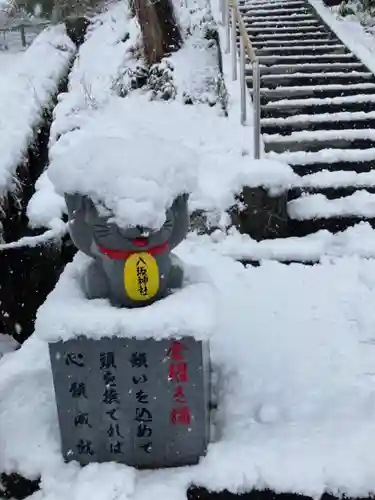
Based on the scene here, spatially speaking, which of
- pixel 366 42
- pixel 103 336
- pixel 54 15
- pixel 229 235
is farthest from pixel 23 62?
pixel 103 336

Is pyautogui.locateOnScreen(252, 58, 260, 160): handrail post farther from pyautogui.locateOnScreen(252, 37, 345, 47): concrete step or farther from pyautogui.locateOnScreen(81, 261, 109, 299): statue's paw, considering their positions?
pyautogui.locateOnScreen(252, 37, 345, 47): concrete step

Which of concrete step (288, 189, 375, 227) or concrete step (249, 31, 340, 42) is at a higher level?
concrete step (249, 31, 340, 42)

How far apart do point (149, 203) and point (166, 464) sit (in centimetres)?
134

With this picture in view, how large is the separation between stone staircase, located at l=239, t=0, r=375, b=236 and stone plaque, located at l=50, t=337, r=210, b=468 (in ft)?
8.61

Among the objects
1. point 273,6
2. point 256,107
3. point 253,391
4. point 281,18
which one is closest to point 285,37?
point 281,18

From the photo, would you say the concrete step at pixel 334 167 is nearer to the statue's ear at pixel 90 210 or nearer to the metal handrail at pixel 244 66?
the metal handrail at pixel 244 66

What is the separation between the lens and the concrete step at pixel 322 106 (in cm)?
661

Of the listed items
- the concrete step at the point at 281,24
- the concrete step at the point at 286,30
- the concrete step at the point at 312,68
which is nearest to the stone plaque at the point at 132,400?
the concrete step at the point at 312,68

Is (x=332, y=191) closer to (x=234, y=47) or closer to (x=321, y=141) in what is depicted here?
(x=321, y=141)

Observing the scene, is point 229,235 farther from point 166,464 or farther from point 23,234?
point 166,464

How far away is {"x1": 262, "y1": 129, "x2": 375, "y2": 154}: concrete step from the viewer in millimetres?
5957

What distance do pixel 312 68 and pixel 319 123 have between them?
65.2 inches

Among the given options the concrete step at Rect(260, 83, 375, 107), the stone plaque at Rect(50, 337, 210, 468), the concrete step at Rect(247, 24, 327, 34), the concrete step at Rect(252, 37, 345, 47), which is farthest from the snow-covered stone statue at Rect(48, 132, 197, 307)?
the concrete step at Rect(247, 24, 327, 34)

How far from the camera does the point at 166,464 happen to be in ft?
9.96
